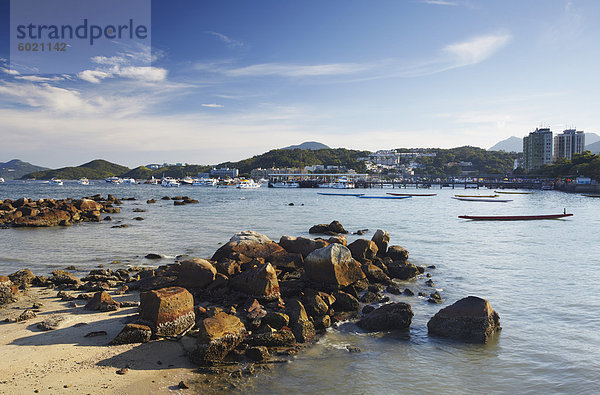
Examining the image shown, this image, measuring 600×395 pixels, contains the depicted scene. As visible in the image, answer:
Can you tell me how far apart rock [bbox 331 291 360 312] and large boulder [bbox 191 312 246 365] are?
10.6ft

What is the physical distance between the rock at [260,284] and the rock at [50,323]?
405cm

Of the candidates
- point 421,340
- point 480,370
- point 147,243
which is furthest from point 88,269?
point 480,370

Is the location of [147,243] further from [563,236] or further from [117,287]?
[563,236]

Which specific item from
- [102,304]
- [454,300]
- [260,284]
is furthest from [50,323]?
[454,300]

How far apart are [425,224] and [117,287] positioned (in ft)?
84.8

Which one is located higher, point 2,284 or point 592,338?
point 2,284

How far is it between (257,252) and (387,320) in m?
5.69

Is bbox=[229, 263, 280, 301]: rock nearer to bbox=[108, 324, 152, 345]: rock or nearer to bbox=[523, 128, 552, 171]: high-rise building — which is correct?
bbox=[108, 324, 152, 345]: rock

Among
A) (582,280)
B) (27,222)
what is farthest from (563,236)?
(27,222)

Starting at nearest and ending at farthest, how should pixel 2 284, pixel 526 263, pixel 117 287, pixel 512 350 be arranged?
1. pixel 512 350
2. pixel 2 284
3. pixel 117 287
4. pixel 526 263

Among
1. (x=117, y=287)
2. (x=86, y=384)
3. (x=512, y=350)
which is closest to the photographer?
(x=86, y=384)

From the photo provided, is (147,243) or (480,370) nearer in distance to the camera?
(480,370)

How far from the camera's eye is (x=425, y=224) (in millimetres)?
32125

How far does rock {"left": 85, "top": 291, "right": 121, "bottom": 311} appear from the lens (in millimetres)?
9297
